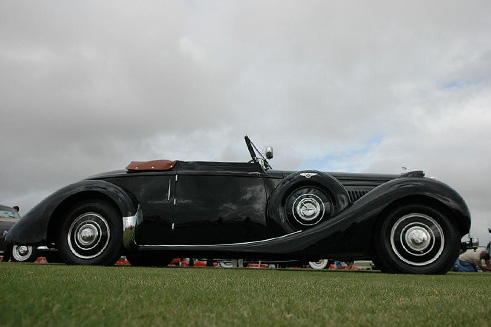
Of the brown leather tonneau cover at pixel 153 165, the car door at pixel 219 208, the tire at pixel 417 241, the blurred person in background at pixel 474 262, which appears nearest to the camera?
the tire at pixel 417 241

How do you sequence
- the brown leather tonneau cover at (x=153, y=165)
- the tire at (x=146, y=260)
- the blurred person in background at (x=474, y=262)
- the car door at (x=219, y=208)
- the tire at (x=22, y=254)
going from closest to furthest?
the car door at (x=219, y=208) → the brown leather tonneau cover at (x=153, y=165) → the tire at (x=146, y=260) → the tire at (x=22, y=254) → the blurred person in background at (x=474, y=262)

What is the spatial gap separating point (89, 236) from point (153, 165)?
1.19 m

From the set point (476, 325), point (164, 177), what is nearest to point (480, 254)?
point (164, 177)

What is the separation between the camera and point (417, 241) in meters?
4.54

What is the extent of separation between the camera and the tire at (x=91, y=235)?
5.06 meters

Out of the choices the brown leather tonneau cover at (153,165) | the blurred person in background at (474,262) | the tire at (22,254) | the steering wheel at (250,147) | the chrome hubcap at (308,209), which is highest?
the steering wheel at (250,147)

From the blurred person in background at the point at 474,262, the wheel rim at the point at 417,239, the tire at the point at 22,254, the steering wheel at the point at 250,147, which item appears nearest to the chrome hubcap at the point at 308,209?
the wheel rim at the point at 417,239

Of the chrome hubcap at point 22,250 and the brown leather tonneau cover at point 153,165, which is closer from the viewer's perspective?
the brown leather tonneau cover at point 153,165

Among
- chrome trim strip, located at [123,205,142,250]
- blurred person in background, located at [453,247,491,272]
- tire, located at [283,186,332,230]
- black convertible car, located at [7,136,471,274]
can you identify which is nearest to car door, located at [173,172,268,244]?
black convertible car, located at [7,136,471,274]

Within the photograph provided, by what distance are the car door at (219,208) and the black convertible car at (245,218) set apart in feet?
0.04

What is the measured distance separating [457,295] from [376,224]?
7.96 ft

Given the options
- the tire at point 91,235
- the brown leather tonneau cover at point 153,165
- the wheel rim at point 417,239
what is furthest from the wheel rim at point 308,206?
the tire at point 91,235

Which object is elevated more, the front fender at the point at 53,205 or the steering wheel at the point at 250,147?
the steering wheel at the point at 250,147

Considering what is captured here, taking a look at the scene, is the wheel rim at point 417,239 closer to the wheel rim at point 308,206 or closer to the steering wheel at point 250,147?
the wheel rim at point 308,206
